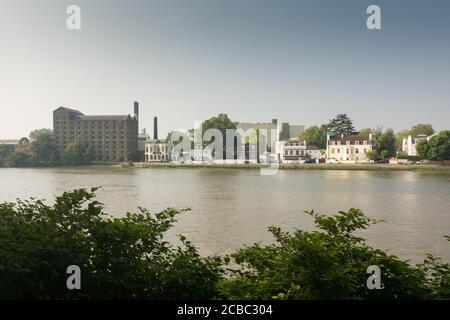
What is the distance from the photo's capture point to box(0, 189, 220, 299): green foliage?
529cm

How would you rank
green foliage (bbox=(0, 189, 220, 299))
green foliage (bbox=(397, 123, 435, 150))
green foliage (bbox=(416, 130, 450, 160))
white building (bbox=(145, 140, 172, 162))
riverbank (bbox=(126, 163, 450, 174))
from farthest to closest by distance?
green foliage (bbox=(397, 123, 435, 150)) → white building (bbox=(145, 140, 172, 162)) → green foliage (bbox=(416, 130, 450, 160)) → riverbank (bbox=(126, 163, 450, 174)) → green foliage (bbox=(0, 189, 220, 299))

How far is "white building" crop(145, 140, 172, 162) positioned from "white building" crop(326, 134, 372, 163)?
5067cm

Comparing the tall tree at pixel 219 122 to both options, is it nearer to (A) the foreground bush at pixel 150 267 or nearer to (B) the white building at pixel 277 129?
(B) the white building at pixel 277 129

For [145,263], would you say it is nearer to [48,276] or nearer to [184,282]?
[184,282]

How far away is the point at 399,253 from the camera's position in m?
14.9

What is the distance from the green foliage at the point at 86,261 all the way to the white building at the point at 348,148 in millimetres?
105582

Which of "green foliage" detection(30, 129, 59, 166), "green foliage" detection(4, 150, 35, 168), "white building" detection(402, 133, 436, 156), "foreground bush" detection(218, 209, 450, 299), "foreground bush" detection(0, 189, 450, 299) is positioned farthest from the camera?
"white building" detection(402, 133, 436, 156)

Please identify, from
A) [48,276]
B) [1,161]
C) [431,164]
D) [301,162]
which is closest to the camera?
[48,276]

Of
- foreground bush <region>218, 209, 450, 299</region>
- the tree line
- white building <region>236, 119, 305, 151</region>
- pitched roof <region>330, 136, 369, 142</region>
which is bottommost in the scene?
foreground bush <region>218, 209, 450, 299</region>

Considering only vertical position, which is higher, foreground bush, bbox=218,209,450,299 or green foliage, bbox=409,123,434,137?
green foliage, bbox=409,123,434,137

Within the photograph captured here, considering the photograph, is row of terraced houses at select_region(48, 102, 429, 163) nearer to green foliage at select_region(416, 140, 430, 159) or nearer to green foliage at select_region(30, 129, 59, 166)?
green foliage at select_region(30, 129, 59, 166)

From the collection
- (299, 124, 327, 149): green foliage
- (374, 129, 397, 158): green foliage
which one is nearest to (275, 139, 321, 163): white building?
(299, 124, 327, 149): green foliage

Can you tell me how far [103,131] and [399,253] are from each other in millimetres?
64135

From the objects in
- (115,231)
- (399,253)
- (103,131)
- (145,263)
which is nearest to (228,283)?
(145,263)
